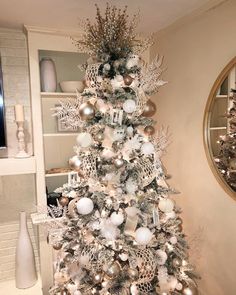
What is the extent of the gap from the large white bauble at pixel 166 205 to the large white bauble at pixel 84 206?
39 cm

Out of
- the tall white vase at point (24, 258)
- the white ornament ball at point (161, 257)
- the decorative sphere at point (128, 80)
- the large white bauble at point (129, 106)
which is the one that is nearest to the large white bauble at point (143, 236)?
the white ornament ball at point (161, 257)

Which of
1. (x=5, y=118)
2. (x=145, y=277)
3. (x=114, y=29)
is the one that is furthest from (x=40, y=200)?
(x=114, y=29)

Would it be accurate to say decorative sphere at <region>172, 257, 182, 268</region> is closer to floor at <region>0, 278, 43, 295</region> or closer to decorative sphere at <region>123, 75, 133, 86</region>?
decorative sphere at <region>123, 75, 133, 86</region>

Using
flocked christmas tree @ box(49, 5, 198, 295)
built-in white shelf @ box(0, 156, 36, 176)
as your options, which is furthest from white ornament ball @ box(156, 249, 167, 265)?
built-in white shelf @ box(0, 156, 36, 176)

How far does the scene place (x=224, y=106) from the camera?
164 centimetres

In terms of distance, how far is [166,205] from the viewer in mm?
1419

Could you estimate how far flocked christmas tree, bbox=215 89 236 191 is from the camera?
157 cm

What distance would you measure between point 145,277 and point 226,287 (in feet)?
2.30

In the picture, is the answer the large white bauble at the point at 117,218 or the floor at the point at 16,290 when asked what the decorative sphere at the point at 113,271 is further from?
the floor at the point at 16,290

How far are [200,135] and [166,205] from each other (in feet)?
2.23

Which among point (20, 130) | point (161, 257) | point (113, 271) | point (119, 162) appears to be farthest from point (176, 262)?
point (20, 130)

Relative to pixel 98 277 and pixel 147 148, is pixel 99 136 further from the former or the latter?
pixel 98 277

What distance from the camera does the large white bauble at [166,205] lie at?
1.42 m

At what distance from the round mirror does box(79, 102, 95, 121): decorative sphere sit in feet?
2.72
